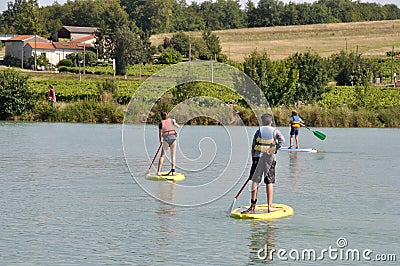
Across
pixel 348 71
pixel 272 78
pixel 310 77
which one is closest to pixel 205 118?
pixel 272 78

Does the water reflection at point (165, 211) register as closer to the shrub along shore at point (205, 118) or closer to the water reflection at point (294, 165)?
the water reflection at point (294, 165)

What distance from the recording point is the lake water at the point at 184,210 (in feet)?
39.7

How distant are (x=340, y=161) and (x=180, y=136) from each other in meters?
11.1

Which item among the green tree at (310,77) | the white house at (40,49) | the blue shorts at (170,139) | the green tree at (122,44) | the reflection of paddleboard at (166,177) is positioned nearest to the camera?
the blue shorts at (170,139)

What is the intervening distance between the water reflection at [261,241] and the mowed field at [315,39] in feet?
282

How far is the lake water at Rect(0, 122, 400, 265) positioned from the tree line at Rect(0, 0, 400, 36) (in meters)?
117

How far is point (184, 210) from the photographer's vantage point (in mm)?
→ 15742

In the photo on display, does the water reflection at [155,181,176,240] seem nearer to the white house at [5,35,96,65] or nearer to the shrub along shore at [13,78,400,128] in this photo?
the shrub along shore at [13,78,400,128]

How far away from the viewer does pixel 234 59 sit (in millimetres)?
96875

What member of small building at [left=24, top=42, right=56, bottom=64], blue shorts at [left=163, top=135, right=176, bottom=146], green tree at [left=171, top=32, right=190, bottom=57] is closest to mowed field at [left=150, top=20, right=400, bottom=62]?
green tree at [left=171, top=32, right=190, bottom=57]

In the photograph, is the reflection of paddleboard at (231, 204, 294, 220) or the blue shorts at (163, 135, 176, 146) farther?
the blue shorts at (163, 135, 176, 146)

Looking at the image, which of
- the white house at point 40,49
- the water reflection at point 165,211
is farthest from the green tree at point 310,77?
the white house at point 40,49

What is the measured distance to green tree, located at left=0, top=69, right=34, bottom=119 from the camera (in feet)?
150

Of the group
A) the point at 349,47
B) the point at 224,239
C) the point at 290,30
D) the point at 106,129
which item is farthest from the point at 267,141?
the point at 290,30
